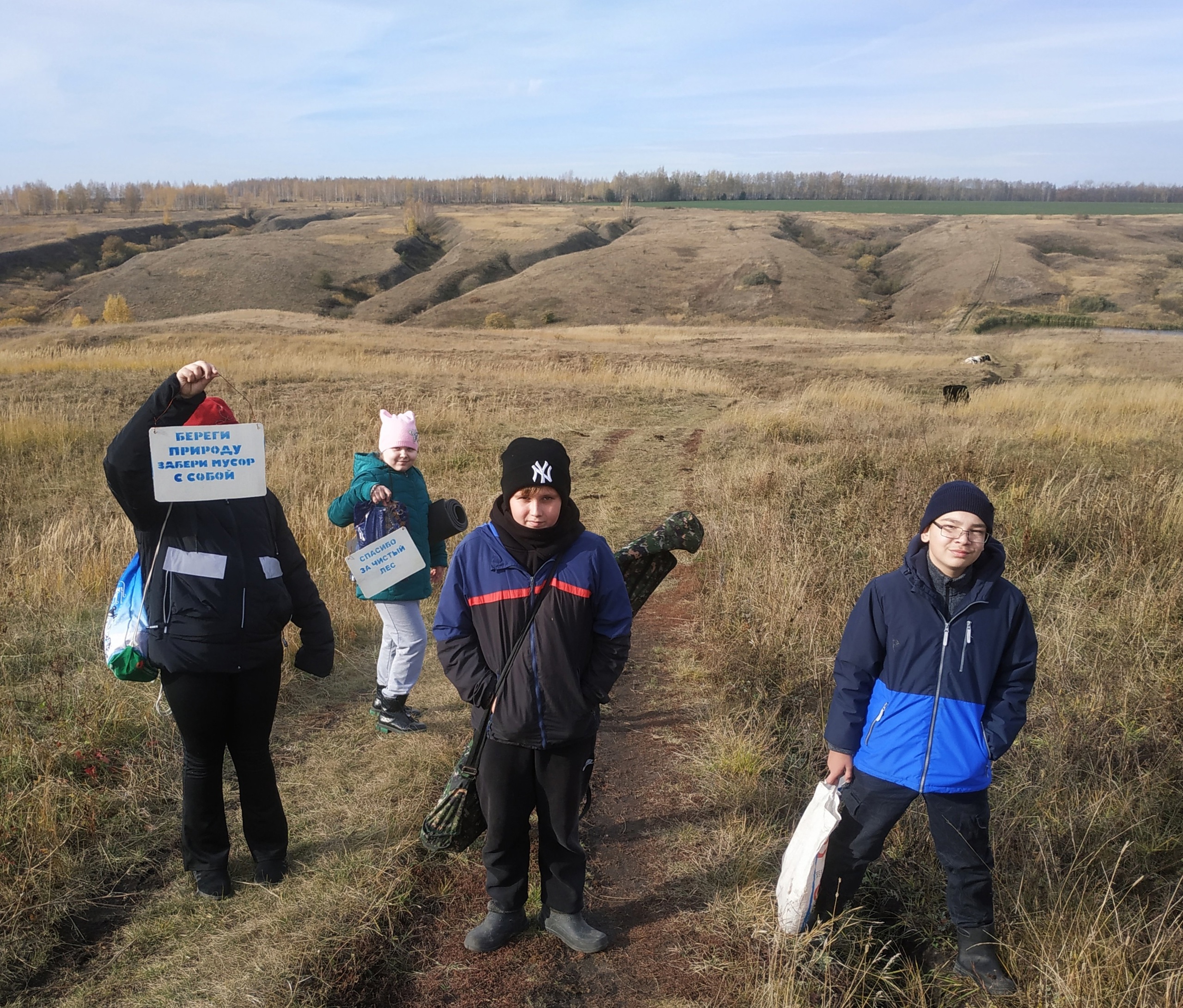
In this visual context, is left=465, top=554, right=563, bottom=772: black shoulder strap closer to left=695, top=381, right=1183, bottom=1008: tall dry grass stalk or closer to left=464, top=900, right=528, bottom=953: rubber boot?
left=464, top=900, right=528, bottom=953: rubber boot

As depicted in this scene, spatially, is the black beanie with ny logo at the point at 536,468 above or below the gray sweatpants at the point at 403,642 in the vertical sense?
above

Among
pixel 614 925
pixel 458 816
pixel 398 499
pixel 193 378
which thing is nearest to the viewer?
pixel 193 378

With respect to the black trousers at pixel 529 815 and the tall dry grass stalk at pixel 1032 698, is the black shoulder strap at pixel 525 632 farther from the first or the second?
the tall dry grass stalk at pixel 1032 698

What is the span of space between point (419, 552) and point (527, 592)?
1822mm

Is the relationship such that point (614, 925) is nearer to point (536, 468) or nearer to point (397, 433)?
point (536, 468)

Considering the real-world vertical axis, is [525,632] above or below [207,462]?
below

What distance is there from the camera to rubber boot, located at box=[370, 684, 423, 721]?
4.79 metres

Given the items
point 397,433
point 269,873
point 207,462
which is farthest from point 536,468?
point 269,873

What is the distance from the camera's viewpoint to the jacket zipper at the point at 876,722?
111 inches

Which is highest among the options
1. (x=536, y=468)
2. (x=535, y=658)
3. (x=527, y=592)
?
(x=536, y=468)

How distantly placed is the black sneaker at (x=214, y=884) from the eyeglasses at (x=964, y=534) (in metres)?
3.17

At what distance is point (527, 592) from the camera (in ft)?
9.29

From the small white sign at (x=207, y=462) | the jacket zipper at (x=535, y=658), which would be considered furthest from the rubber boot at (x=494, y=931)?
the small white sign at (x=207, y=462)

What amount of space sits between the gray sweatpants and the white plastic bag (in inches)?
96.0
